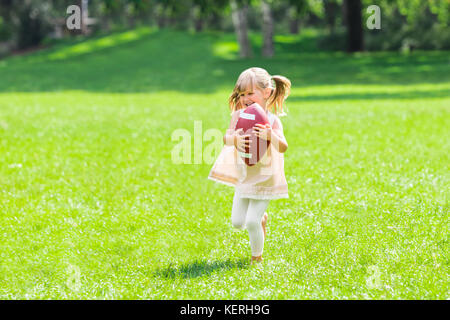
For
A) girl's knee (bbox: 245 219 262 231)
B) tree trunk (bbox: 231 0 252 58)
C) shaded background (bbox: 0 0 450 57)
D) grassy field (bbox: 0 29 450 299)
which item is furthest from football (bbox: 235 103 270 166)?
shaded background (bbox: 0 0 450 57)

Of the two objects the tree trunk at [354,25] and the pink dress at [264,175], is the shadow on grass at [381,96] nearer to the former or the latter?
the pink dress at [264,175]

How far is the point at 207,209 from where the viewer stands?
6.93 meters

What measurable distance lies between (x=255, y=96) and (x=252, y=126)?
27 centimetres

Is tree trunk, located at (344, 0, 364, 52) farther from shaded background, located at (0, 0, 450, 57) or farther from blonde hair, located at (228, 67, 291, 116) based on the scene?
blonde hair, located at (228, 67, 291, 116)

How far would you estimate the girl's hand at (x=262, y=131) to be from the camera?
4559mm

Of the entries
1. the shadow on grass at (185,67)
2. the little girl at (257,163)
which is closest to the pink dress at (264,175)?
the little girl at (257,163)

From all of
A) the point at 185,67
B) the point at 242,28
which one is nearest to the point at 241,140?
the point at 185,67

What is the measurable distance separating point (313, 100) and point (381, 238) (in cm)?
1224

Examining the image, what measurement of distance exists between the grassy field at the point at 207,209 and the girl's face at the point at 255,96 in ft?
4.50

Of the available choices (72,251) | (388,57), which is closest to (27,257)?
(72,251)

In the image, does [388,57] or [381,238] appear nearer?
[381,238]

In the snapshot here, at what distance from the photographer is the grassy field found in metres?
4.84

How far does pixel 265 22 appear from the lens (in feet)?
109
